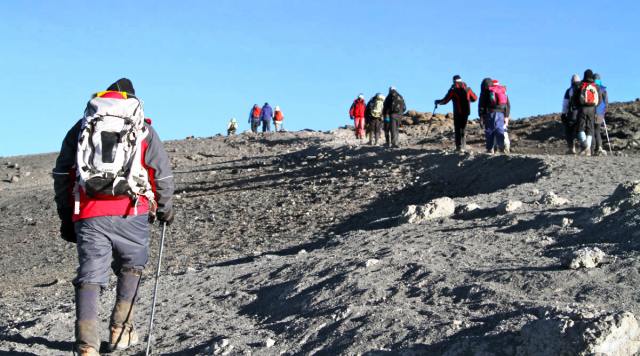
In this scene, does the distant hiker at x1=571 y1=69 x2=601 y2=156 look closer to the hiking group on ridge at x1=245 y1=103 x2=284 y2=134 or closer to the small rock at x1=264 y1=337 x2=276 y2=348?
the small rock at x1=264 y1=337 x2=276 y2=348

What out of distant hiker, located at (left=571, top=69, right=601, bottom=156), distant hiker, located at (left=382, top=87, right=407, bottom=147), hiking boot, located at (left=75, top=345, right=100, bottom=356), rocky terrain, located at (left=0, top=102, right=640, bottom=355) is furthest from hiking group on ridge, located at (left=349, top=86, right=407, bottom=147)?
hiking boot, located at (left=75, top=345, right=100, bottom=356)

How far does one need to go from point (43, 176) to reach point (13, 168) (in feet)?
8.21

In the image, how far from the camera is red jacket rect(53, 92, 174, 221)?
593cm

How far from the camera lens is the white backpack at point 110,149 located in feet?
19.1

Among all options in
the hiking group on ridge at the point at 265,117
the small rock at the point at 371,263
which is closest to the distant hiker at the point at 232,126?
Result: the hiking group on ridge at the point at 265,117

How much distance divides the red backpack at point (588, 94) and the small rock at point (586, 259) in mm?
11040

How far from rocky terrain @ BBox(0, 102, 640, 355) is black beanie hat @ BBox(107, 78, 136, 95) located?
1952 millimetres

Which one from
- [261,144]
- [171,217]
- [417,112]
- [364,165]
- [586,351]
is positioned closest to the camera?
[586,351]

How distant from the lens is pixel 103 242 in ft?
19.5

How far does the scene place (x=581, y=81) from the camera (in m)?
17.0

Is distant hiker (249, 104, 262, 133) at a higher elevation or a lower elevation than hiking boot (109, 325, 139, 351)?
higher

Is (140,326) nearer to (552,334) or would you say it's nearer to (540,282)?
(540,282)

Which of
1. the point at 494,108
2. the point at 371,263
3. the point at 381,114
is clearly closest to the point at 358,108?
the point at 381,114

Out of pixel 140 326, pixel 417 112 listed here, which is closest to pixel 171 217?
pixel 140 326
